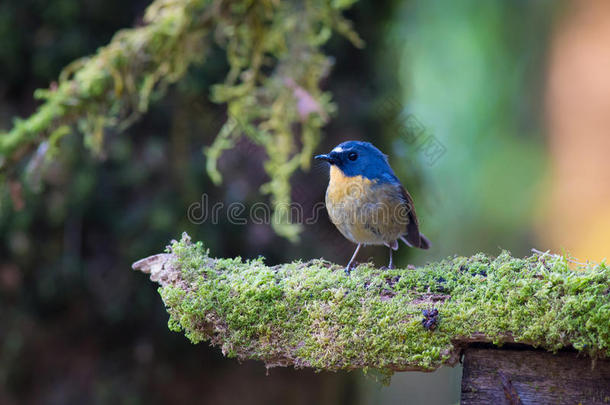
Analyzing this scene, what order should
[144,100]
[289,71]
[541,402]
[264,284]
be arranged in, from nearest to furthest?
[541,402]
[264,284]
[144,100]
[289,71]

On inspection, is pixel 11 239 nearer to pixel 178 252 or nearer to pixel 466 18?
pixel 178 252

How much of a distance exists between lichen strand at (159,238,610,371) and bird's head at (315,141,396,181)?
1.00 metres

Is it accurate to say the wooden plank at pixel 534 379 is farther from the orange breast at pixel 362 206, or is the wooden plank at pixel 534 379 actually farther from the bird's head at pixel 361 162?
the bird's head at pixel 361 162

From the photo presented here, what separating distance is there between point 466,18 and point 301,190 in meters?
6.57

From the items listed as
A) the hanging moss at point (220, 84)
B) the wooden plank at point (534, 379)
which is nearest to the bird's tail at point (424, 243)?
the hanging moss at point (220, 84)

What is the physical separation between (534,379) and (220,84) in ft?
11.6

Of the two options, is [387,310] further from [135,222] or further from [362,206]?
[135,222]

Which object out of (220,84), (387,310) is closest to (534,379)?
(387,310)

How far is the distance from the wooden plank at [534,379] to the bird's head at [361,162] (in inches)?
56.5

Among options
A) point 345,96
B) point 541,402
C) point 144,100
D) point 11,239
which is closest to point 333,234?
point 345,96

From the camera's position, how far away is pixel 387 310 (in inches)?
82.1

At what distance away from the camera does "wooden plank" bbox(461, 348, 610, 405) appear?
1.89m

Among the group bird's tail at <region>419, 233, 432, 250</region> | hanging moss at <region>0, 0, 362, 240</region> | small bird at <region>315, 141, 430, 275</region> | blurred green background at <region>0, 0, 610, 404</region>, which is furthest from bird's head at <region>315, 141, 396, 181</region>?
blurred green background at <region>0, 0, 610, 404</region>

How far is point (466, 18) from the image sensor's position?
994cm
